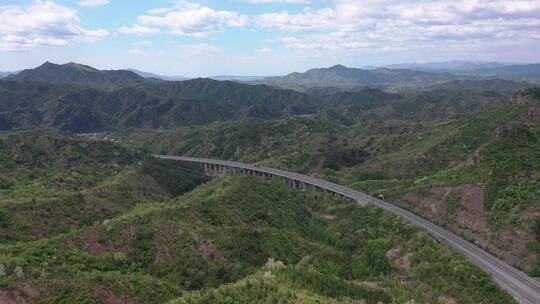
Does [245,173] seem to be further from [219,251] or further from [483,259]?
[483,259]

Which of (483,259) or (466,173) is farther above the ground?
(466,173)

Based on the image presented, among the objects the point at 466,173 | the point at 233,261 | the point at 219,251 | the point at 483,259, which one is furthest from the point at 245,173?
the point at 483,259

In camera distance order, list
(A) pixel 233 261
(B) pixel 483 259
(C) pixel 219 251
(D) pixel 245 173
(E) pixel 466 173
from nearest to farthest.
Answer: (A) pixel 233 261 → (C) pixel 219 251 → (B) pixel 483 259 → (E) pixel 466 173 → (D) pixel 245 173

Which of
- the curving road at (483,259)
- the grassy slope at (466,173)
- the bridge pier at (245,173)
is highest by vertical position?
the grassy slope at (466,173)

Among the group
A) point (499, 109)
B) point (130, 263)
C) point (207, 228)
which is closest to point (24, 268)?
point (130, 263)

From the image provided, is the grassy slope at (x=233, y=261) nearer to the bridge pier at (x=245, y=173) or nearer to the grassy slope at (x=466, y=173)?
the grassy slope at (x=466, y=173)

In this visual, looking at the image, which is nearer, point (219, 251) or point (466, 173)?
point (219, 251)

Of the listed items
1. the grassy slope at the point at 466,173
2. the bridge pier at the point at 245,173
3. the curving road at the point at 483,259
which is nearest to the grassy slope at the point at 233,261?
the curving road at the point at 483,259

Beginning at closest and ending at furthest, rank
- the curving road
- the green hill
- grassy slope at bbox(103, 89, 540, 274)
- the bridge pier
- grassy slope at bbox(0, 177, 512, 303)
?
grassy slope at bbox(0, 177, 512, 303) < the green hill < the curving road < grassy slope at bbox(103, 89, 540, 274) < the bridge pier

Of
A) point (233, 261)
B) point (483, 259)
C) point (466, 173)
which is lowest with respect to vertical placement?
point (483, 259)

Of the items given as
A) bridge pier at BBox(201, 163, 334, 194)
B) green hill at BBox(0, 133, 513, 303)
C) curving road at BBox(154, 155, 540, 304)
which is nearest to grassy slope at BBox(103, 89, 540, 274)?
curving road at BBox(154, 155, 540, 304)

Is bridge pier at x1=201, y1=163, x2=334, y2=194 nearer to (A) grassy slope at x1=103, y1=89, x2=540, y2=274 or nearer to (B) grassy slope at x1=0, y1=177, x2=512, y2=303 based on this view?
(A) grassy slope at x1=103, y1=89, x2=540, y2=274

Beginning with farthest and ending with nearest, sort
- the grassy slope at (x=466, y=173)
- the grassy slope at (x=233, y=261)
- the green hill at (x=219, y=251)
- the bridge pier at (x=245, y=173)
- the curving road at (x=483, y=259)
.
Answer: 1. the bridge pier at (x=245, y=173)
2. the grassy slope at (x=466, y=173)
3. the curving road at (x=483, y=259)
4. the green hill at (x=219, y=251)
5. the grassy slope at (x=233, y=261)
